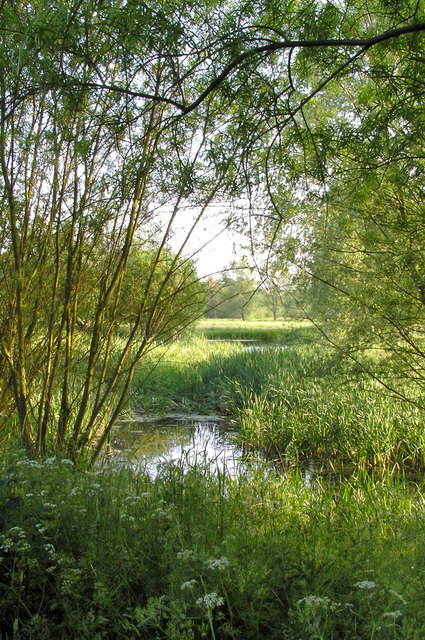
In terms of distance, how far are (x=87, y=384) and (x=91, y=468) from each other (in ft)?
2.02

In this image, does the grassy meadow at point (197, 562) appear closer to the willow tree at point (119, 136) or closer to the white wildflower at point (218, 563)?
the white wildflower at point (218, 563)

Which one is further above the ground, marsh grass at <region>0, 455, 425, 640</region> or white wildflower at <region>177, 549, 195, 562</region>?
white wildflower at <region>177, 549, 195, 562</region>

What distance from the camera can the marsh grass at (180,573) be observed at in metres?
1.71

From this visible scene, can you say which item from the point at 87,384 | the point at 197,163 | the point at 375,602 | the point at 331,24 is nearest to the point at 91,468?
the point at 87,384

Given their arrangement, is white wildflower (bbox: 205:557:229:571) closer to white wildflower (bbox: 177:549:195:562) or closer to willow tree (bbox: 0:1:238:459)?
white wildflower (bbox: 177:549:195:562)

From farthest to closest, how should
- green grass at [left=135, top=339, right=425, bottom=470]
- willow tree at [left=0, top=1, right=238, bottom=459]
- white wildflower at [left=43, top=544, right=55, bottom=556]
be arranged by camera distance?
green grass at [left=135, top=339, right=425, bottom=470] → willow tree at [left=0, top=1, right=238, bottom=459] → white wildflower at [left=43, top=544, right=55, bottom=556]

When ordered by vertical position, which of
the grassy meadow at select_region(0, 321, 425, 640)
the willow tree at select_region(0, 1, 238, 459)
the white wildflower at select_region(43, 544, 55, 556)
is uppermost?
the willow tree at select_region(0, 1, 238, 459)

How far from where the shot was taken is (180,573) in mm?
1836

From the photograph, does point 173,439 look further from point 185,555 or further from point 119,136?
point 185,555

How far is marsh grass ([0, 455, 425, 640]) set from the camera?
67.4 inches

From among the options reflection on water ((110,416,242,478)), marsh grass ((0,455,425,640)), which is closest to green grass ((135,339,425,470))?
reflection on water ((110,416,242,478))

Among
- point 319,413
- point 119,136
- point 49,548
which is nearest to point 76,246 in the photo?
point 119,136

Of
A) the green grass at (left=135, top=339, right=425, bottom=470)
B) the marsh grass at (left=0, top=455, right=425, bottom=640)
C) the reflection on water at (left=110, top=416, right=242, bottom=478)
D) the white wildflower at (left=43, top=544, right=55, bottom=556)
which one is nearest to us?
the marsh grass at (left=0, top=455, right=425, bottom=640)

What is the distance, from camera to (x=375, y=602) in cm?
178
